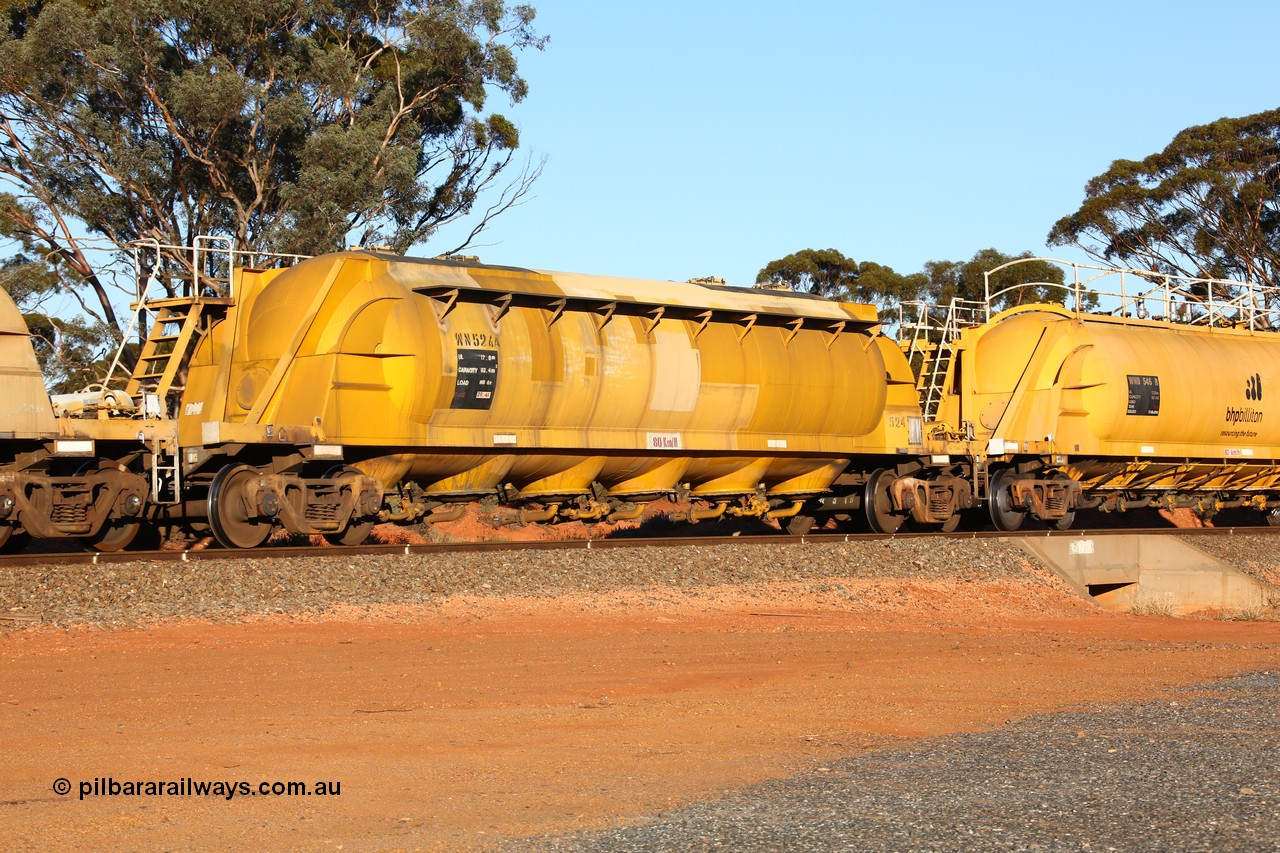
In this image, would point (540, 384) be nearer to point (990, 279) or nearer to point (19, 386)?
point (19, 386)

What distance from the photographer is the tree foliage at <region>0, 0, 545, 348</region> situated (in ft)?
97.9

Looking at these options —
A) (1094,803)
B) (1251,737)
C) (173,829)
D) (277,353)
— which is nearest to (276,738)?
(173,829)

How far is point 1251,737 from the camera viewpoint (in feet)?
27.2

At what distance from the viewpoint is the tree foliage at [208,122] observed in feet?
97.9

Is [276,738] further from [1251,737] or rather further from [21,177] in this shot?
[21,177]

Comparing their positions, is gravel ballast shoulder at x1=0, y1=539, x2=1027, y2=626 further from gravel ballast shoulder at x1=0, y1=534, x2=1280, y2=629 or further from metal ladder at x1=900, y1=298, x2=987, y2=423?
metal ladder at x1=900, y1=298, x2=987, y2=423

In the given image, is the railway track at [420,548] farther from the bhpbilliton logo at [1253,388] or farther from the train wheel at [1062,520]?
the bhpbilliton logo at [1253,388]

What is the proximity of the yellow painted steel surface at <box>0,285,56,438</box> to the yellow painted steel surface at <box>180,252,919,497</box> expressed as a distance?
5.67 feet

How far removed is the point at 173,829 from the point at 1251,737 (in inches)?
246

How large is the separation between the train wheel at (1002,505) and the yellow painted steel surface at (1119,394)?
726 mm

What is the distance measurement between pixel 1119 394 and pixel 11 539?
18138mm

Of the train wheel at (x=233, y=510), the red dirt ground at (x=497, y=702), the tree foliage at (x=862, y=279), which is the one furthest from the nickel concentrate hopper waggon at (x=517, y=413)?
the tree foliage at (x=862, y=279)

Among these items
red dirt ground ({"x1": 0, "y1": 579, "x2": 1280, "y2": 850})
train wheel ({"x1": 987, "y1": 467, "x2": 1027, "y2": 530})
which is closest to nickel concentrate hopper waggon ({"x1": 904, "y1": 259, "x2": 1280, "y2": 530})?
train wheel ({"x1": 987, "y1": 467, "x2": 1027, "y2": 530})

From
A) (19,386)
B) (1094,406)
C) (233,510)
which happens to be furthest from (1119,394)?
(19,386)
